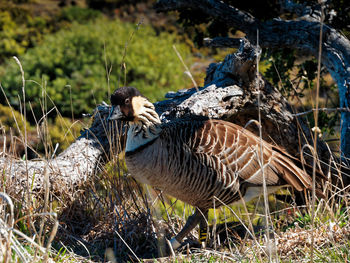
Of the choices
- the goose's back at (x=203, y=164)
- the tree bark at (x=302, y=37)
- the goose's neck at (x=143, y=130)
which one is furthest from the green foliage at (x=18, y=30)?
the goose's back at (x=203, y=164)

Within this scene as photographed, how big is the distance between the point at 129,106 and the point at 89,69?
22.4ft

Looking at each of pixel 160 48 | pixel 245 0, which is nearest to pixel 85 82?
pixel 160 48

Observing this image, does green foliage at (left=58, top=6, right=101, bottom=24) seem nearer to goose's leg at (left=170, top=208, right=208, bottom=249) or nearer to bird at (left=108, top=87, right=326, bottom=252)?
bird at (left=108, top=87, right=326, bottom=252)

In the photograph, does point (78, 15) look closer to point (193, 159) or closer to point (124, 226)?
point (124, 226)

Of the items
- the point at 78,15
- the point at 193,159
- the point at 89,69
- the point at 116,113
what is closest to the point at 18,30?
the point at 78,15

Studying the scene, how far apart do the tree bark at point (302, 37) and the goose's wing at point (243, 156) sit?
0.84m

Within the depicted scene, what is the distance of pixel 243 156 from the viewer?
367cm

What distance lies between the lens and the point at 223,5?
4969 mm

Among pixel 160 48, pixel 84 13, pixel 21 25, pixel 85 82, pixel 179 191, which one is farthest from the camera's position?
pixel 84 13

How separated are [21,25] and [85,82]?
A: 607 cm

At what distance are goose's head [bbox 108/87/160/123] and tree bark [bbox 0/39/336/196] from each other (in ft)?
1.23

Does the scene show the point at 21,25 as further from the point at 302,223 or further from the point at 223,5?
the point at 302,223

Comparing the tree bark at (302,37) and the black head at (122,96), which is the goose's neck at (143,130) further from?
the tree bark at (302,37)

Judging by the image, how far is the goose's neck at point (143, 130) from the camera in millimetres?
3617
